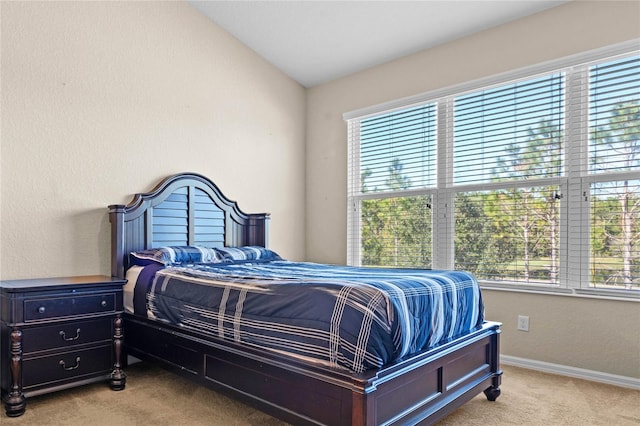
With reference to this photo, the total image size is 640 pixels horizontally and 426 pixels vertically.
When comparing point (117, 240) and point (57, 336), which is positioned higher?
point (117, 240)

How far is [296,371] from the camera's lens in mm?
1867

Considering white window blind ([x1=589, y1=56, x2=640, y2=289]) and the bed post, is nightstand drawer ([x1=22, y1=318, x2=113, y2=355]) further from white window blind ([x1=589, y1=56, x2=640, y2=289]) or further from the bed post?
white window blind ([x1=589, y1=56, x2=640, y2=289])

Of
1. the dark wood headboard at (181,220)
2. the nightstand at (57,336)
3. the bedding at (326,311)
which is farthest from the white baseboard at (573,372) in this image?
the nightstand at (57,336)

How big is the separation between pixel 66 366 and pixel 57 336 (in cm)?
19

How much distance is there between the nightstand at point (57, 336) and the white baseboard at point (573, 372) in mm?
2825

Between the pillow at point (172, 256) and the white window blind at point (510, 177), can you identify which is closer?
the pillow at point (172, 256)

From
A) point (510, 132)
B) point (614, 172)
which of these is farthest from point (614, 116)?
point (510, 132)

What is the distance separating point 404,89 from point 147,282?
2824mm

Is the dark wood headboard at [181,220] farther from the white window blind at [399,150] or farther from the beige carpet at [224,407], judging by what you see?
the white window blind at [399,150]

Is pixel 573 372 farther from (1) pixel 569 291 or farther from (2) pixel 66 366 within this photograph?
(2) pixel 66 366

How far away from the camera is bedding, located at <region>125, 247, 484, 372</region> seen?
5.63 feet

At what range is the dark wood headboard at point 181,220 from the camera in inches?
126

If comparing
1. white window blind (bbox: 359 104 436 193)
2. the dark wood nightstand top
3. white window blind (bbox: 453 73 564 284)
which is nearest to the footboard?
the dark wood nightstand top

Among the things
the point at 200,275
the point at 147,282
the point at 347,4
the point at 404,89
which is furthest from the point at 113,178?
the point at 404,89
